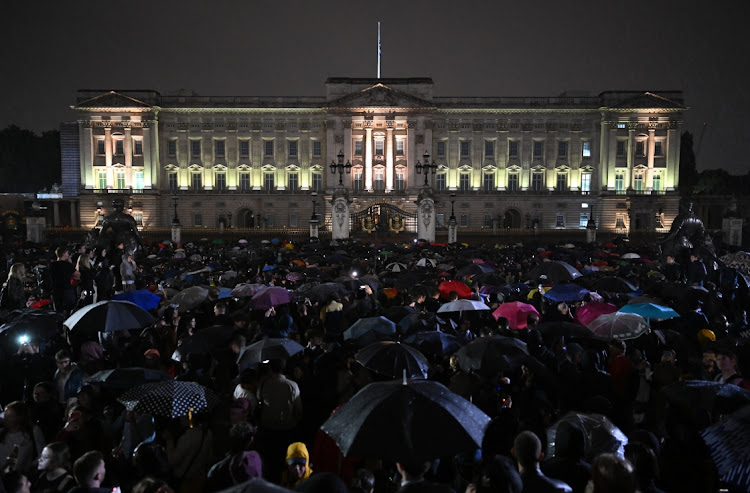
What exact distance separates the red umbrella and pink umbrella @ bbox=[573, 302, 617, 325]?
9.66ft

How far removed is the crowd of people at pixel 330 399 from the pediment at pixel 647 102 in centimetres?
5458

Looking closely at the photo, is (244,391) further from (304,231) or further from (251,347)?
(304,231)

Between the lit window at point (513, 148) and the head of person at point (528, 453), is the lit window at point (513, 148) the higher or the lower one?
the higher one

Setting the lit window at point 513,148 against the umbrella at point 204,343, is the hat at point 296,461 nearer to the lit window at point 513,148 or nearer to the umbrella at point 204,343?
the umbrella at point 204,343

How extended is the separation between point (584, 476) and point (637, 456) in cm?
44

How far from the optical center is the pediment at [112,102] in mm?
61375

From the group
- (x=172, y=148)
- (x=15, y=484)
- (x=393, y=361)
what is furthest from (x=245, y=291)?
(x=172, y=148)

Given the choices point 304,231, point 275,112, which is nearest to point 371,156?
point 275,112

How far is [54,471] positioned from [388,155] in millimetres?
59672

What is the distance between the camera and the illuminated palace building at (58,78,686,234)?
2466 inches

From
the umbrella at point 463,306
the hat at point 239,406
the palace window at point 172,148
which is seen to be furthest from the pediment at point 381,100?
the hat at point 239,406

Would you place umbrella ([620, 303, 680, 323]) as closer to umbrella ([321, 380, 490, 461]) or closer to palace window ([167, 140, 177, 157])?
umbrella ([321, 380, 490, 461])

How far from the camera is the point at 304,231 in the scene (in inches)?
1716

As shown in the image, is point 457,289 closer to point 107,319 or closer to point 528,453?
point 107,319
